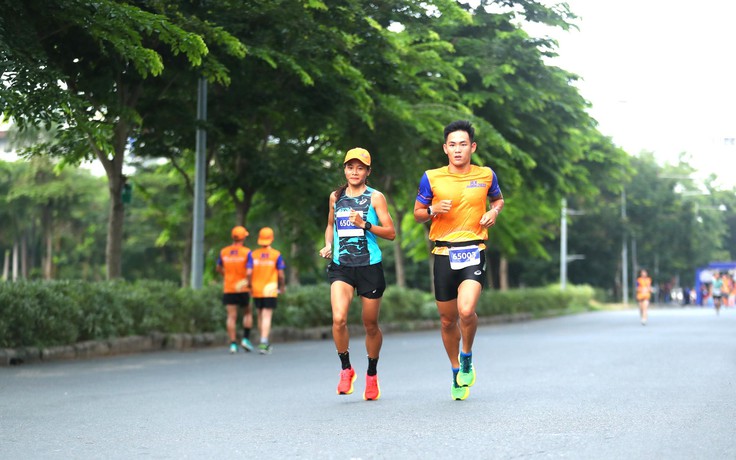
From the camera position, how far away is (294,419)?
25.2 feet

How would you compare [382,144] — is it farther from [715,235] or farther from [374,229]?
[715,235]

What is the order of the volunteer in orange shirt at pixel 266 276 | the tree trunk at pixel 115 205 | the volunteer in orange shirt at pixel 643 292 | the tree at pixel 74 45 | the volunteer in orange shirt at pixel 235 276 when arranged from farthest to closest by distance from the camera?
the volunteer in orange shirt at pixel 643 292 < the tree trunk at pixel 115 205 < the volunteer in orange shirt at pixel 235 276 < the volunteer in orange shirt at pixel 266 276 < the tree at pixel 74 45

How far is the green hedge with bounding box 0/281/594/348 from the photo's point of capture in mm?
13414

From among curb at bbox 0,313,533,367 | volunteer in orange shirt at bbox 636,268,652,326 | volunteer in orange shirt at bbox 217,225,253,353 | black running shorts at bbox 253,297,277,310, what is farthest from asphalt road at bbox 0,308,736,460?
volunteer in orange shirt at bbox 636,268,652,326

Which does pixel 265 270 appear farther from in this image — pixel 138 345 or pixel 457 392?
pixel 457 392

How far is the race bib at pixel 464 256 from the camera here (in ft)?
26.8

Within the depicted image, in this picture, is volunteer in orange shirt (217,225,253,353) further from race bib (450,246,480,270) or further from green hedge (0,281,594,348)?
race bib (450,246,480,270)

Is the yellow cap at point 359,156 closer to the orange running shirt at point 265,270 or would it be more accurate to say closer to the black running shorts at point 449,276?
the black running shorts at point 449,276

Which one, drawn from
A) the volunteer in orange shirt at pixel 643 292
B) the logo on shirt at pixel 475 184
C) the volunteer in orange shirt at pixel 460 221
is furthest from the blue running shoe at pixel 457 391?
the volunteer in orange shirt at pixel 643 292

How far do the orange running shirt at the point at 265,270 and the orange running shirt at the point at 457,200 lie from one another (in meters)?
7.46

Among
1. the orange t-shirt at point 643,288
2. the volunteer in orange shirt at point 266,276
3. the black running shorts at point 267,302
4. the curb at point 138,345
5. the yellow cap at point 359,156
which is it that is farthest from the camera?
the orange t-shirt at point 643,288

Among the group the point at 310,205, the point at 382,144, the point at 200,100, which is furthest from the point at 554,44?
the point at 200,100

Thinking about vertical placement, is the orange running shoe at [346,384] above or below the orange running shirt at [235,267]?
below

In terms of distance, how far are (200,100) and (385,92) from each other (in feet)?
9.94
